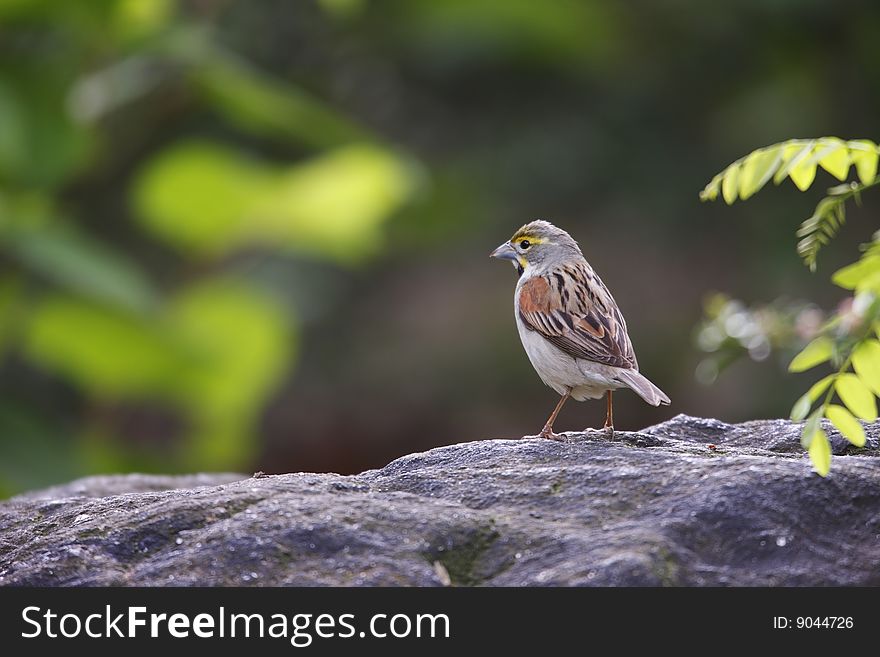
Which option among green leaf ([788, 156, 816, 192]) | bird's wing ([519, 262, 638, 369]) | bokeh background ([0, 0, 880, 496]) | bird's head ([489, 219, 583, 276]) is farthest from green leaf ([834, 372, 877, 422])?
bokeh background ([0, 0, 880, 496])

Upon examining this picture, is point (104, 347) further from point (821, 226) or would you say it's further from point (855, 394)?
point (855, 394)

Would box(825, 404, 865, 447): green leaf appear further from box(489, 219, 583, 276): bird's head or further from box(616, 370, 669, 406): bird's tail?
box(489, 219, 583, 276): bird's head

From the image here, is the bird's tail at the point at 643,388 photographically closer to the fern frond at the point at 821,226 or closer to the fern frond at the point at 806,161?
the fern frond at the point at 821,226

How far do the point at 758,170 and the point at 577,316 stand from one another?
5.77 feet

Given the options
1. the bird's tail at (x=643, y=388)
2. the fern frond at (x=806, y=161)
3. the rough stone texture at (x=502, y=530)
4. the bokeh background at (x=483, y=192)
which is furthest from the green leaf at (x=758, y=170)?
the bokeh background at (x=483, y=192)

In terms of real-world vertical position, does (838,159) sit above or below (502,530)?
above

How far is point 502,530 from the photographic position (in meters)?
3.11

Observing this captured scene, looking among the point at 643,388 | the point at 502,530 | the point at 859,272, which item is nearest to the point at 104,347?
the point at 643,388

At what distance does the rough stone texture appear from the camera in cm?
293

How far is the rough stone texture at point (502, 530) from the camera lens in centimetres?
293

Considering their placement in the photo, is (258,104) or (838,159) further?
(258,104)

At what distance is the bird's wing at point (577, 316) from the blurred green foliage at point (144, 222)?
11.2ft

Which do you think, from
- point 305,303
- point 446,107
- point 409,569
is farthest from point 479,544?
point 446,107
